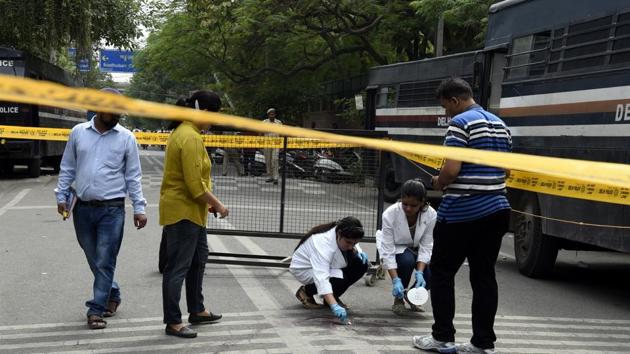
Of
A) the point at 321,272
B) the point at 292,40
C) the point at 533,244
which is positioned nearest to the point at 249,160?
the point at 321,272

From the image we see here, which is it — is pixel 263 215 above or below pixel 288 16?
below

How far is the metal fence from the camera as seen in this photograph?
7402 millimetres

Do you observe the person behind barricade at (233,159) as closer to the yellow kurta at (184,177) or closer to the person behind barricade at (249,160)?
the person behind barricade at (249,160)

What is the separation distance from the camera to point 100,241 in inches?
206

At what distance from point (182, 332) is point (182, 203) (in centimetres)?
89

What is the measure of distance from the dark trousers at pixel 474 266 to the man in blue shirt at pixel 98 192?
7.25 feet

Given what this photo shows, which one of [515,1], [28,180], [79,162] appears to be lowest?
[28,180]

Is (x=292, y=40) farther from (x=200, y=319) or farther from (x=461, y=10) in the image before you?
(x=200, y=319)

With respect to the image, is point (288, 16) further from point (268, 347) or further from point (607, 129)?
→ point (268, 347)

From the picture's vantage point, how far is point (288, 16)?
20.6 metres

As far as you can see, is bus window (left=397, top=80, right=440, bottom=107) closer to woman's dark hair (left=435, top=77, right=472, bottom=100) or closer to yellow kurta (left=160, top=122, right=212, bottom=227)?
woman's dark hair (left=435, top=77, right=472, bottom=100)

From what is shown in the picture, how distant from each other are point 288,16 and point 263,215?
13.6 meters

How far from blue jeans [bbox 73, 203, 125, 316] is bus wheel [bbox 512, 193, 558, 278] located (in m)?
4.35

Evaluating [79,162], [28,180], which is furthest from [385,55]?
[79,162]
